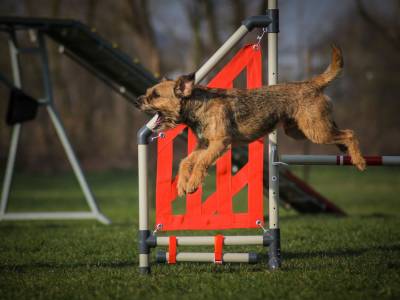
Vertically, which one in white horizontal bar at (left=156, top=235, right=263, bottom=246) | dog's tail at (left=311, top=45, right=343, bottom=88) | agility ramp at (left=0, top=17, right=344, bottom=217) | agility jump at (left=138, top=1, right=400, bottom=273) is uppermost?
agility ramp at (left=0, top=17, right=344, bottom=217)

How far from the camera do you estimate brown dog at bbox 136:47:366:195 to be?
17.4 feet

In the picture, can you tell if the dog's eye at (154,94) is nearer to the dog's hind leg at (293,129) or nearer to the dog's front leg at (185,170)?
the dog's front leg at (185,170)

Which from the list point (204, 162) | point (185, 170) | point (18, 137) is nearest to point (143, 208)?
point (185, 170)

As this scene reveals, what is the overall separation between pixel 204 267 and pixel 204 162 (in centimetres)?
129

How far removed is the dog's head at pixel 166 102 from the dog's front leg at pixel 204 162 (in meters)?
0.49

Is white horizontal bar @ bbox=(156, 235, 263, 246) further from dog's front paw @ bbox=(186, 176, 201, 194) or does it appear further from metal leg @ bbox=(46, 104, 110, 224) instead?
metal leg @ bbox=(46, 104, 110, 224)

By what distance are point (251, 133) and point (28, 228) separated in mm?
5930

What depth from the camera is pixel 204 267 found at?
5.82 meters

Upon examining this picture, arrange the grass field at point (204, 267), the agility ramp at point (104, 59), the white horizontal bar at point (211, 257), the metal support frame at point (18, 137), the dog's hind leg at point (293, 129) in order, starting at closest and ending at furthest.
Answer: the grass field at point (204, 267) < the white horizontal bar at point (211, 257) < the dog's hind leg at point (293, 129) < the agility ramp at point (104, 59) < the metal support frame at point (18, 137)

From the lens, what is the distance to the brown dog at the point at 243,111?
17.4ft

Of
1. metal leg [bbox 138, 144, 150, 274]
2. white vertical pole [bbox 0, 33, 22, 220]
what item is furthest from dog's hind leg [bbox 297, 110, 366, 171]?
white vertical pole [bbox 0, 33, 22, 220]

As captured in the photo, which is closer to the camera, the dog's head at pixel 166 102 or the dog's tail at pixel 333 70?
the dog's head at pixel 166 102

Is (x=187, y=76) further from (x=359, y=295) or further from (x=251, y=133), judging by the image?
(x=359, y=295)

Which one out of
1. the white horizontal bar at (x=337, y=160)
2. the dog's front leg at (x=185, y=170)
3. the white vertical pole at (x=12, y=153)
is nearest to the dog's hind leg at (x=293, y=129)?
the white horizontal bar at (x=337, y=160)
